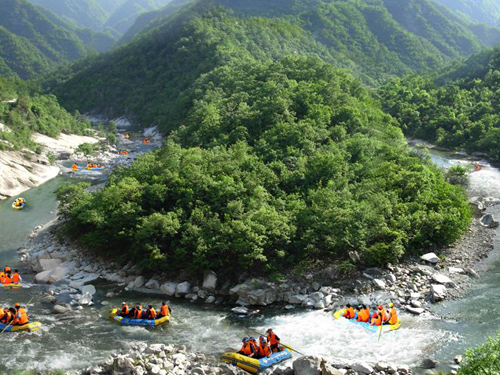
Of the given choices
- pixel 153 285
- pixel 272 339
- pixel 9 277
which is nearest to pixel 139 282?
pixel 153 285

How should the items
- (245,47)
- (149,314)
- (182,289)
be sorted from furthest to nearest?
(245,47), (182,289), (149,314)

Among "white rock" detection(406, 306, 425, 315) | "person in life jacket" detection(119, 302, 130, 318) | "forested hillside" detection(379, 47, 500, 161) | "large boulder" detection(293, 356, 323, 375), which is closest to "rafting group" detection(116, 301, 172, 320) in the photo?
"person in life jacket" detection(119, 302, 130, 318)

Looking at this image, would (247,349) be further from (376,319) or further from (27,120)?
(27,120)

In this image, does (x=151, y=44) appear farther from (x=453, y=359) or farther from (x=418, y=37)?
(x=453, y=359)

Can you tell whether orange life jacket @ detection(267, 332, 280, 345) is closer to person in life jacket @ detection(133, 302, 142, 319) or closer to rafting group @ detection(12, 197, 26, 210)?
person in life jacket @ detection(133, 302, 142, 319)

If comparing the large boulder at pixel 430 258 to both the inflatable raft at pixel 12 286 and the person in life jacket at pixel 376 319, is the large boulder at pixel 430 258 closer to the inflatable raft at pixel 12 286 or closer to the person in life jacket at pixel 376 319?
the person in life jacket at pixel 376 319
